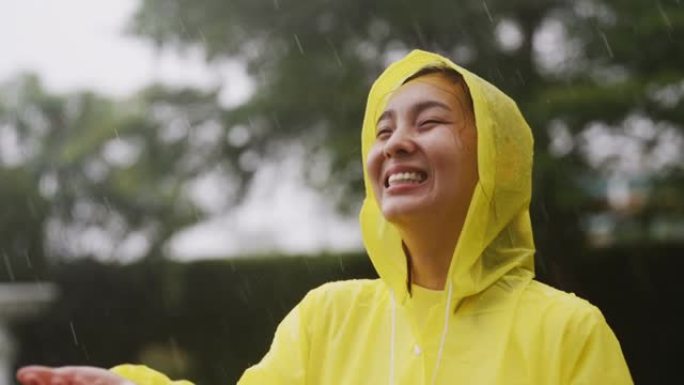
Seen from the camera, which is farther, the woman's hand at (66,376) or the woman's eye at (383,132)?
the woman's eye at (383,132)

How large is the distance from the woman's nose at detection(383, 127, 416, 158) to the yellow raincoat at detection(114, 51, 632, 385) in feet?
0.47

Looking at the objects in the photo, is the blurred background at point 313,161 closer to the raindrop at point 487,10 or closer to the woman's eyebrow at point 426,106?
the raindrop at point 487,10

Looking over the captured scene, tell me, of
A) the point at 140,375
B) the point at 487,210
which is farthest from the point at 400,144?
the point at 140,375

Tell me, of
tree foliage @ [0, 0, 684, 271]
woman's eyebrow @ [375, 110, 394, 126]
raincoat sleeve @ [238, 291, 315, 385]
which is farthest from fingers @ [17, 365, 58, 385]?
tree foliage @ [0, 0, 684, 271]

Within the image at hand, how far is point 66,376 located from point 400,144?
0.81 meters

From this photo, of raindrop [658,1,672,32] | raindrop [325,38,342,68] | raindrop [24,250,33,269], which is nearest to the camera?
raindrop [658,1,672,32]

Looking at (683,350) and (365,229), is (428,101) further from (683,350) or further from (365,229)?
(683,350)

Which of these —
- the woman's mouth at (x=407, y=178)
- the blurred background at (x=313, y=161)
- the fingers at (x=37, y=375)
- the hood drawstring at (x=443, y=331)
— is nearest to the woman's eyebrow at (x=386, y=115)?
the woman's mouth at (x=407, y=178)

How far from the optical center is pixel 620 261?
354 inches

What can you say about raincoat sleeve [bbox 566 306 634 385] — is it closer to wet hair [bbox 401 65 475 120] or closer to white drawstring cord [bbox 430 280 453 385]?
white drawstring cord [bbox 430 280 453 385]

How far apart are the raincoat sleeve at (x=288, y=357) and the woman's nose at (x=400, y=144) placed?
1.21 feet

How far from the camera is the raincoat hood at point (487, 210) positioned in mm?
2238

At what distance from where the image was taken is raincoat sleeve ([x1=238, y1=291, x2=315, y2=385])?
2.24 metres

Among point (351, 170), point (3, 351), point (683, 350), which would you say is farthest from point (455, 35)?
point (3, 351)
